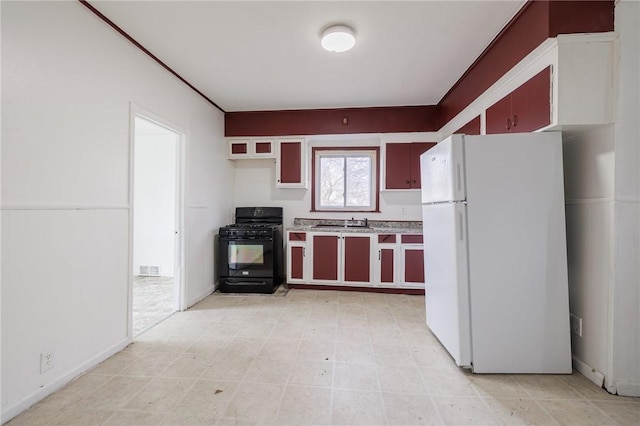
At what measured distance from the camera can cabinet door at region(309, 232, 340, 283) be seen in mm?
3730

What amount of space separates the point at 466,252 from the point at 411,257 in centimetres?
173

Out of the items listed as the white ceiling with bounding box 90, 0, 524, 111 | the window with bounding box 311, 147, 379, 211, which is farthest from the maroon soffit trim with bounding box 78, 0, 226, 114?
the window with bounding box 311, 147, 379, 211

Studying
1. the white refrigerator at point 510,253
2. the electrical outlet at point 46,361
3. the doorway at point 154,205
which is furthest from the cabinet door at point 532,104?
the doorway at point 154,205

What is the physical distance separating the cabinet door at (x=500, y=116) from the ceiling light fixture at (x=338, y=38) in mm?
1363

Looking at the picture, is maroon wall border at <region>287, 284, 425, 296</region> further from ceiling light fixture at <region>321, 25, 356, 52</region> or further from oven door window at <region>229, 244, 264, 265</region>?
ceiling light fixture at <region>321, 25, 356, 52</region>

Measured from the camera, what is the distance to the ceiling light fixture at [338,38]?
209 centimetres

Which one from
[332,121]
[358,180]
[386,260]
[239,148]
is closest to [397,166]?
[358,180]

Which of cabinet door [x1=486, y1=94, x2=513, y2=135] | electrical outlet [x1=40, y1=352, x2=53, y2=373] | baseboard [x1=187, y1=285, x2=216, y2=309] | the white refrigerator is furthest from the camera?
baseboard [x1=187, y1=285, x2=216, y2=309]

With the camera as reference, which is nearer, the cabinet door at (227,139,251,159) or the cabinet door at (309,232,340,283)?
the cabinet door at (309,232,340,283)

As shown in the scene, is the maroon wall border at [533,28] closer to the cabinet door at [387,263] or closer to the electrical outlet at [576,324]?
the electrical outlet at [576,324]

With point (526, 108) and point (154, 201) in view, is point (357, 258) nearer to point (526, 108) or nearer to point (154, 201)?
point (526, 108)

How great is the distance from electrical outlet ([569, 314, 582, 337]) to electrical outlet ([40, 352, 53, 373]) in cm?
348

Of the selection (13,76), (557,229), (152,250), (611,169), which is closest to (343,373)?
(557,229)

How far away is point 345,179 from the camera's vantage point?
4227mm
